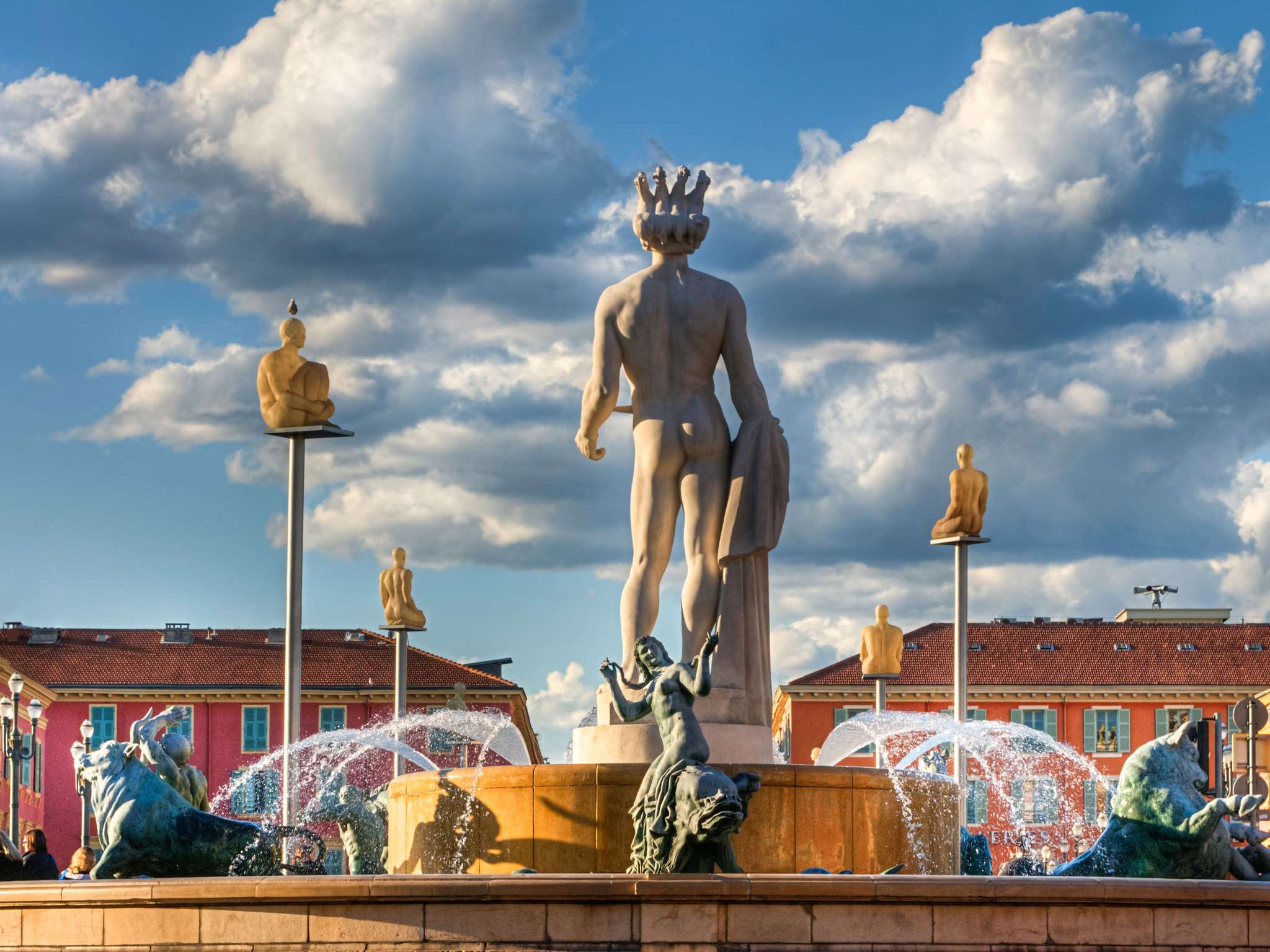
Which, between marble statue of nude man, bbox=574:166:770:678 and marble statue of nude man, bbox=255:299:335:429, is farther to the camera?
marble statue of nude man, bbox=255:299:335:429

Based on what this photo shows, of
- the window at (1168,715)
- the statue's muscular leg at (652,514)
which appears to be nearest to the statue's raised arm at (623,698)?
the statue's muscular leg at (652,514)

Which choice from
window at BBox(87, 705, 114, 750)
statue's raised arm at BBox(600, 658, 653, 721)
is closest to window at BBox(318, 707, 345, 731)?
window at BBox(87, 705, 114, 750)

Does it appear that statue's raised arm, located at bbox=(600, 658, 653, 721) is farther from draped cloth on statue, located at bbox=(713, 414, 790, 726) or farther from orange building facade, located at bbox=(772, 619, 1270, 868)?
orange building facade, located at bbox=(772, 619, 1270, 868)

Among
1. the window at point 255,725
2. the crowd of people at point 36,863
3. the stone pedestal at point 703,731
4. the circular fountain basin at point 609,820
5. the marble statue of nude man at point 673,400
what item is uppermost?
the marble statue of nude man at point 673,400

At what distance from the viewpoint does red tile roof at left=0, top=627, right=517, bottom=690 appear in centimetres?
7162

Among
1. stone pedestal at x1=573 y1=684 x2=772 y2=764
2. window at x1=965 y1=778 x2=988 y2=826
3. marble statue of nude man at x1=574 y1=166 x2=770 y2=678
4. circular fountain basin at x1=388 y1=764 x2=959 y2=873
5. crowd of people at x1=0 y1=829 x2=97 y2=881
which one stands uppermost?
marble statue of nude man at x1=574 y1=166 x2=770 y2=678

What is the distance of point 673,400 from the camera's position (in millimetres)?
14773

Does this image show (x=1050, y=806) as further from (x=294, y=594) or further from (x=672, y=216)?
(x=672, y=216)

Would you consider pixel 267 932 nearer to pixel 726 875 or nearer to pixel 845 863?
pixel 726 875

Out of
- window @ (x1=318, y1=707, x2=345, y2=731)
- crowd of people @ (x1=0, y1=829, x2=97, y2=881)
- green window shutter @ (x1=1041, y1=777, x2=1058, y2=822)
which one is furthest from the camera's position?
window @ (x1=318, y1=707, x2=345, y2=731)

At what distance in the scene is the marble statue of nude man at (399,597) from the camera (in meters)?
33.0

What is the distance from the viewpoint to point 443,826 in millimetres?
13375

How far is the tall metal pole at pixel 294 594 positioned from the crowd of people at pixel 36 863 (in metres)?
5.19

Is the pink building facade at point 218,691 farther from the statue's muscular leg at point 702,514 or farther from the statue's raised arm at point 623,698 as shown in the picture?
the statue's raised arm at point 623,698
